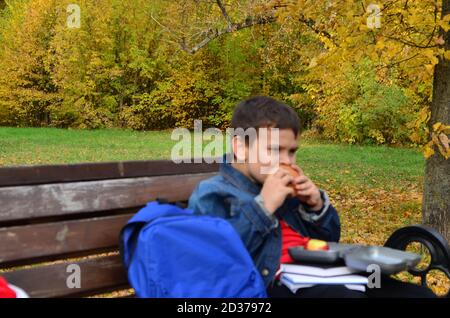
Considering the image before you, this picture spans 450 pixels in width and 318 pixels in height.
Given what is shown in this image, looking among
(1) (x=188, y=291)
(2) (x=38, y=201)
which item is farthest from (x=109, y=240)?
(1) (x=188, y=291)

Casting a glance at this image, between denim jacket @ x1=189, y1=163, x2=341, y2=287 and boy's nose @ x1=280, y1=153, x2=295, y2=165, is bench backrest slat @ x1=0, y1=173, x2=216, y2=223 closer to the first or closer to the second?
denim jacket @ x1=189, y1=163, x2=341, y2=287

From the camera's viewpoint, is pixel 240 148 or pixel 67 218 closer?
pixel 67 218

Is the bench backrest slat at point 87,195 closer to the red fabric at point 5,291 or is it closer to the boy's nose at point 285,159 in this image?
the red fabric at point 5,291

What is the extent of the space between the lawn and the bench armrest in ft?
7.78

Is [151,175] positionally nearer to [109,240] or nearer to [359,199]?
[109,240]

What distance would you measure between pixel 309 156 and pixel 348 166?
7.46 ft

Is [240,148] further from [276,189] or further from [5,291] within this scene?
[5,291]

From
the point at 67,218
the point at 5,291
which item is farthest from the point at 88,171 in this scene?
the point at 5,291

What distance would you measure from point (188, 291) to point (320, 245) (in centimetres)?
67

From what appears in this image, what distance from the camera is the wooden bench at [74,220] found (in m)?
2.15

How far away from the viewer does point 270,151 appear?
245 centimetres

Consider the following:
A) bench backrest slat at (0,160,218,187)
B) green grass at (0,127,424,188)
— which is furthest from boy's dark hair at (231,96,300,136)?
green grass at (0,127,424,188)

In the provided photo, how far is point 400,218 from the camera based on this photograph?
24.4ft

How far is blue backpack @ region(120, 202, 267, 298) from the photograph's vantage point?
1956mm
